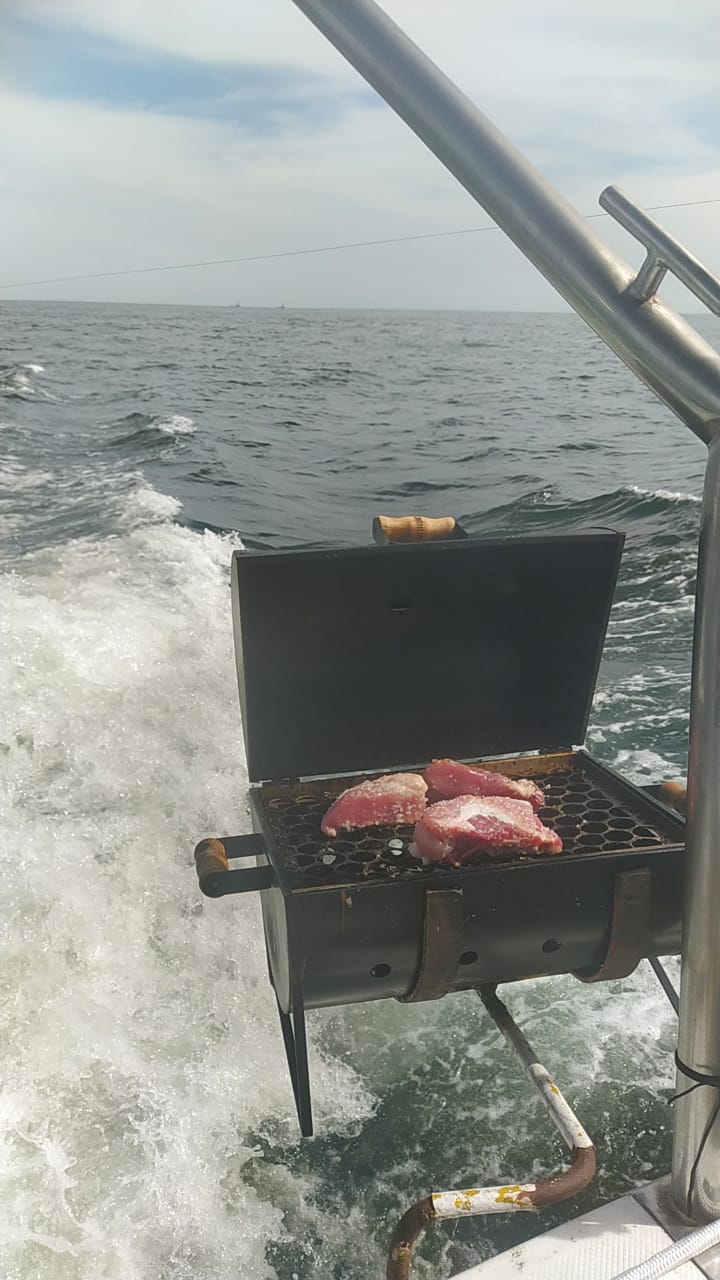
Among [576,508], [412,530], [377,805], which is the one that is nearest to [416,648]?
[412,530]

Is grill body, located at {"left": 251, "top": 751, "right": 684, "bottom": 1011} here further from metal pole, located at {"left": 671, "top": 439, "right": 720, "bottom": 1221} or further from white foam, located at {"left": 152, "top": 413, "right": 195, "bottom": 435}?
white foam, located at {"left": 152, "top": 413, "right": 195, "bottom": 435}

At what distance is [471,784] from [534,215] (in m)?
1.15

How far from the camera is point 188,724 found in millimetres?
4957

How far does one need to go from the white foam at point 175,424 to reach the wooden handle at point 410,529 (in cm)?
908

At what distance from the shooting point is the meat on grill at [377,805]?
6.26 feet

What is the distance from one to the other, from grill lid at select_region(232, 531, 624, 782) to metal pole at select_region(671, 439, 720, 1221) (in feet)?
2.38

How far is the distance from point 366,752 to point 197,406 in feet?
34.7

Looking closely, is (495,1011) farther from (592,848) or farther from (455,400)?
(455,400)

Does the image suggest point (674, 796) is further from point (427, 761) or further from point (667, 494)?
point (667, 494)

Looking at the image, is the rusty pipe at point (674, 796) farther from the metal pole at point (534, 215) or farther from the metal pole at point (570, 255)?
the metal pole at point (534, 215)

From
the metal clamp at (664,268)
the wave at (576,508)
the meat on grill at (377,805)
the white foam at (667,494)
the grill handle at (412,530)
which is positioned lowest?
the wave at (576,508)

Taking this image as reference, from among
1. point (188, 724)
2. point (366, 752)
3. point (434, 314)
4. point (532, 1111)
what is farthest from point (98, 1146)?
point (434, 314)

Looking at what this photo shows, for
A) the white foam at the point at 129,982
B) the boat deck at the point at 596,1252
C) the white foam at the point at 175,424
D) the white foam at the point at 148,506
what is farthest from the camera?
the white foam at the point at 175,424

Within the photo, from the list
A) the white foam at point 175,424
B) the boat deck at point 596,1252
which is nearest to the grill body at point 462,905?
the boat deck at point 596,1252
